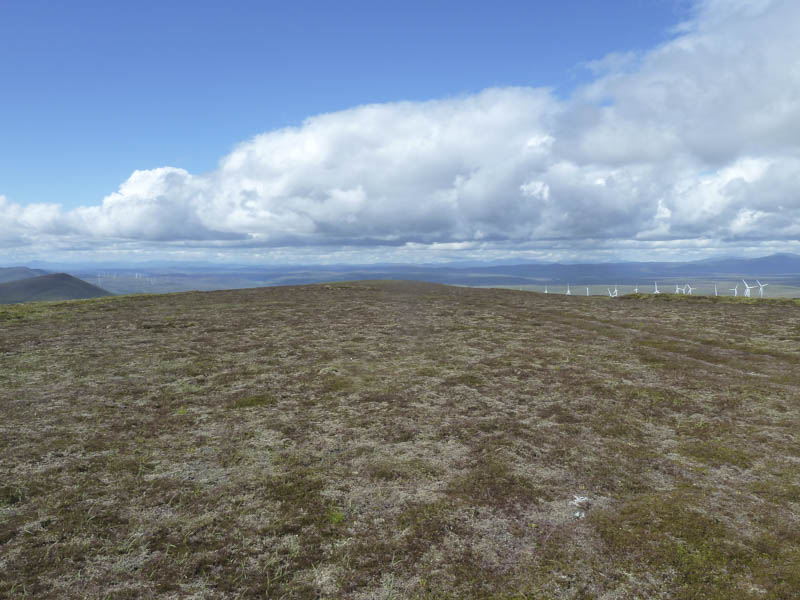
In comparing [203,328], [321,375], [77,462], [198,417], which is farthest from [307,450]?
[203,328]

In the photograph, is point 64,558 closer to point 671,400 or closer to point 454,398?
point 454,398

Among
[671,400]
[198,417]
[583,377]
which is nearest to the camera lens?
[198,417]

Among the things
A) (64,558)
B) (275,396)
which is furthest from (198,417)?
(64,558)

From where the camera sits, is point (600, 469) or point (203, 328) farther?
point (203, 328)

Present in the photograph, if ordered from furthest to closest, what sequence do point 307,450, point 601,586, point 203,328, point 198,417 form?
1. point 203,328
2. point 198,417
3. point 307,450
4. point 601,586

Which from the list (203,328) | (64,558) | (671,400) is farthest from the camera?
(203,328)

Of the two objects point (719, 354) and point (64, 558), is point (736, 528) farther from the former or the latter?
point (719, 354)
